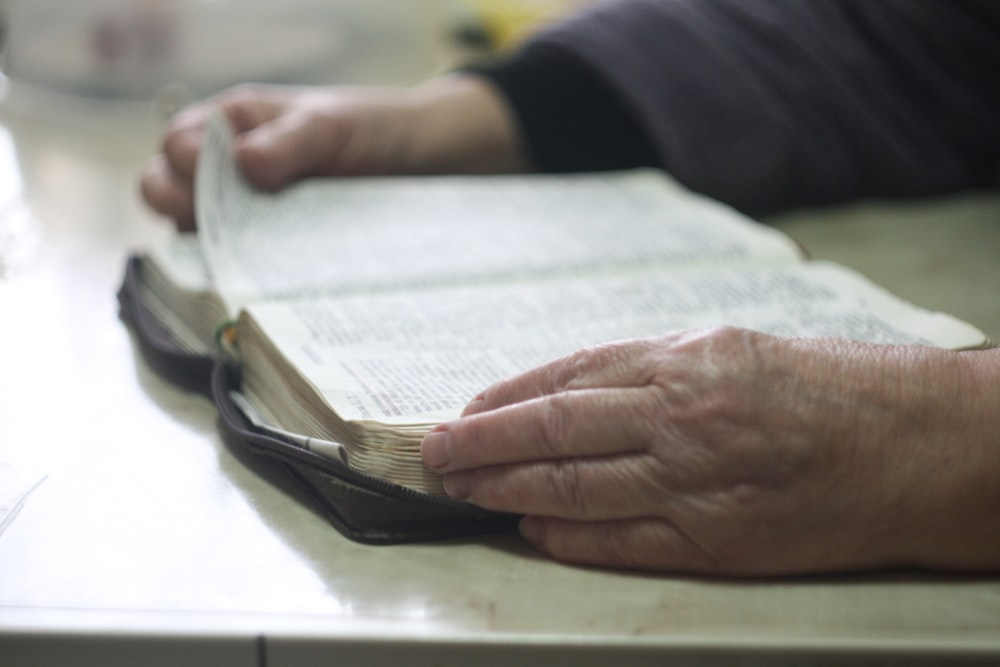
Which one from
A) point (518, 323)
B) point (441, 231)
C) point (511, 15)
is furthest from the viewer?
point (511, 15)

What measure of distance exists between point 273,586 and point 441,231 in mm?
412

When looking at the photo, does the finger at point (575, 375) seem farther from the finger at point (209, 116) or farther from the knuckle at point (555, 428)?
the finger at point (209, 116)

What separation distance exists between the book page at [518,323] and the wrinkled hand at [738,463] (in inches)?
2.5

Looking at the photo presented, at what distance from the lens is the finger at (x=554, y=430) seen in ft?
1.65

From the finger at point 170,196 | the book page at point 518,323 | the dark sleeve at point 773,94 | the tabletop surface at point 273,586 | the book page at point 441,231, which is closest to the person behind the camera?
the tabletop surface at point 273,586

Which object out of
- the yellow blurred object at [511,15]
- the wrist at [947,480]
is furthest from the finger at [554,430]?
the yellow blurred object at [511,15]

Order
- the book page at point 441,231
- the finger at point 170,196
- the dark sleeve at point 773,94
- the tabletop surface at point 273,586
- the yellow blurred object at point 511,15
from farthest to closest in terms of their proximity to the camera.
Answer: the yellow blurred object at point 511,15, the dark sleeve at point 773,94, the finger at point 170,196, the book page at point 441,231, the tabletop surface at point 273,586

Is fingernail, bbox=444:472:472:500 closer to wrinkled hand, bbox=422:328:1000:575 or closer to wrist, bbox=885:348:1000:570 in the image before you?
wrinkled hand, bbox=422:328:1000:575

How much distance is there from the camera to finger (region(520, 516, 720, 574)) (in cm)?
50

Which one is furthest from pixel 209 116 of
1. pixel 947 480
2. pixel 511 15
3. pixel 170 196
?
pixel 511 15

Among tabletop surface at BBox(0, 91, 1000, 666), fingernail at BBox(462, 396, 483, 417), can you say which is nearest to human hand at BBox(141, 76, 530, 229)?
tabletop surface at BBox(0, 91, 1000, 666)

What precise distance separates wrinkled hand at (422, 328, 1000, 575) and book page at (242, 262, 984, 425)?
6 centimetres

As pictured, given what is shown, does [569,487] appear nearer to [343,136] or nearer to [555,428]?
[555,428]

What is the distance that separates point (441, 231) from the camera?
85 cm
